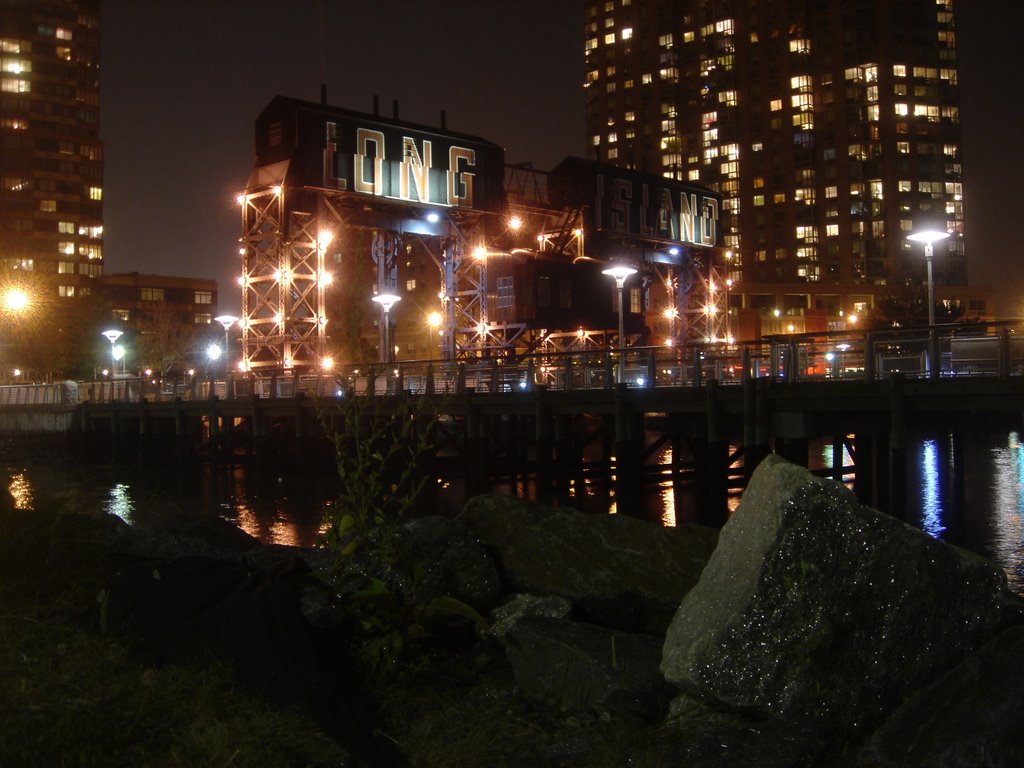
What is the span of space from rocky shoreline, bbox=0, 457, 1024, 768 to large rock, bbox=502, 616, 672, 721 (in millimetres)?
15

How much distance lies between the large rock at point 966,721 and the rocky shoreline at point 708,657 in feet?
0.03

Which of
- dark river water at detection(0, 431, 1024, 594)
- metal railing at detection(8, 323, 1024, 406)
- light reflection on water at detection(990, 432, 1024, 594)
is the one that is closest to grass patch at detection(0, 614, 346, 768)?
metal railing at detection(8, 323, 1024, 406)

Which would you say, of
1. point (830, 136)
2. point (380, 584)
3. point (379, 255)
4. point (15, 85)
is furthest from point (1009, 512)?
point (15, 85)

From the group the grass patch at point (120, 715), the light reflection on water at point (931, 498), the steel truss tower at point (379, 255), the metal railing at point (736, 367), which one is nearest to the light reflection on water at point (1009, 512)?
the light reflection on water at point (931, 498)

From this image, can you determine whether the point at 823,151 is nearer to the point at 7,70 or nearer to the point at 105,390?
the point at 7,70

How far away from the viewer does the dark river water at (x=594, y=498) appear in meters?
24.0

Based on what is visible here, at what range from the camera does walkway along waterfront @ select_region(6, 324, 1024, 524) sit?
811 inches

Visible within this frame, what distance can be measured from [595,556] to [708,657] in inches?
123

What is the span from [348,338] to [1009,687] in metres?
79.9

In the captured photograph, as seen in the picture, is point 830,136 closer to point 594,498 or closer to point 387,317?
point 387,317

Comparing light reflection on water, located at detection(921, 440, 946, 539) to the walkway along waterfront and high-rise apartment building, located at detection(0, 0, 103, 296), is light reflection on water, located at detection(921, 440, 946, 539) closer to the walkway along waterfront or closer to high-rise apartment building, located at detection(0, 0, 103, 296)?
the walkway along waterfront

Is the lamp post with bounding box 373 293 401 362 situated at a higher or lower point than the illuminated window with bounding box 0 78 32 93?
lower

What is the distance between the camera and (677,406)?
25.8 metres

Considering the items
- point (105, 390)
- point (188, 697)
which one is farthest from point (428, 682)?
point (105, 390)
